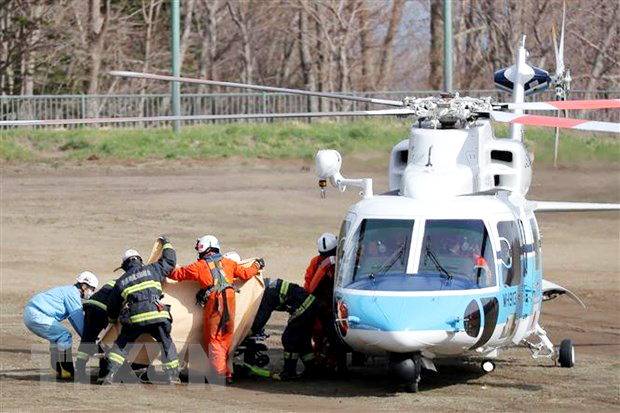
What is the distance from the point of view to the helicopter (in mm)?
12320

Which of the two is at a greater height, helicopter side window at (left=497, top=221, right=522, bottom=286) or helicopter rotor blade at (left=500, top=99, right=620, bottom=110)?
helicopter rotor blade at (left=500, top=99, right=620, bottom=110)

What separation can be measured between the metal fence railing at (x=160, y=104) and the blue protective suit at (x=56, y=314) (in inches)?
822

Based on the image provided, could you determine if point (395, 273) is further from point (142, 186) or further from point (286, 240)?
point (142, 186)

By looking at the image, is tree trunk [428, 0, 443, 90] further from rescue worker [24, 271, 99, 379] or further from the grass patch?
rescue worker [24, 271, 99, 379]

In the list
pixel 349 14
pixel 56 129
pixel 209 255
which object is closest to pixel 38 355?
pixel 209 255

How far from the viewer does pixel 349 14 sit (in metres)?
44.8

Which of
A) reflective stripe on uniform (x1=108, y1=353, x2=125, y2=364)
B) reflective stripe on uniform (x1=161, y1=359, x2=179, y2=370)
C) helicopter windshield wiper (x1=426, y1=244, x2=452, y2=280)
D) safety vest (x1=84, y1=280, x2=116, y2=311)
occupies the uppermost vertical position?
helicopter windshield wiper (x1=426, y1=244, x2=452, y2=280)

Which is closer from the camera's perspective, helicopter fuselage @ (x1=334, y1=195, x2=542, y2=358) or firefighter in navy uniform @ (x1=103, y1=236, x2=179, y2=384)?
helicopter fuselage @ (x1=334, y1=195, x2=542, y2=358)

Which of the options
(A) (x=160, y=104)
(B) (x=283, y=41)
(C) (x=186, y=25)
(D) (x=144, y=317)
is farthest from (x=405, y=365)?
(B) (x=283, y=41)

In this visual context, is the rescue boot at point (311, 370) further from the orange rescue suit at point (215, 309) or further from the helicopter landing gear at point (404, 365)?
the helicopter landing gear at point (404, 365)

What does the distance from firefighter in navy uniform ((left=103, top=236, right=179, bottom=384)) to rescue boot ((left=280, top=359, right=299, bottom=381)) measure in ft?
3.66

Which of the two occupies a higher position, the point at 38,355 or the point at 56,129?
the point at 56,129

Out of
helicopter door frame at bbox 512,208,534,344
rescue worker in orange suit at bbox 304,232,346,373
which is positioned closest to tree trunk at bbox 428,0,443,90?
rescue worker in orange suit at bbox 304,232,346,373

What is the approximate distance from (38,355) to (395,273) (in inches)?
191
